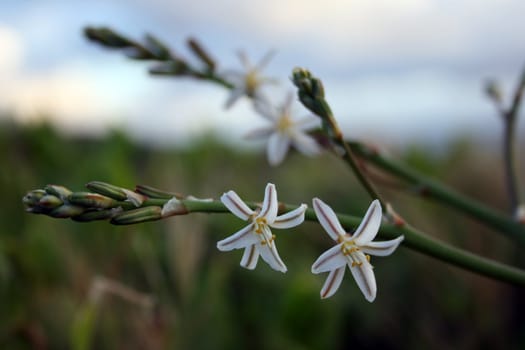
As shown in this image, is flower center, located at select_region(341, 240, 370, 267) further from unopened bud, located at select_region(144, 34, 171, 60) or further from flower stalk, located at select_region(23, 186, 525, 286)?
unopened bud, located at select_region(144, 34, 171, 60)

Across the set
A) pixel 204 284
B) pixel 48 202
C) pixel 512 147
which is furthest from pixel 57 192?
pixel 512 147

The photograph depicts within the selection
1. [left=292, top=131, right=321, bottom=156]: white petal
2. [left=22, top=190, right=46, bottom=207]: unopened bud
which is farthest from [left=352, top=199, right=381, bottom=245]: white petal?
[left=292, top=131, right=321, bottom=156]: white petal

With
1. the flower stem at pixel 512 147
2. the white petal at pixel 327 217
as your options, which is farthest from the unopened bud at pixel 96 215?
the flower stem at pixel 512 147

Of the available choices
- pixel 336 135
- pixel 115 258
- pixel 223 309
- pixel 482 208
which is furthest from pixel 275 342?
pixel 336 135

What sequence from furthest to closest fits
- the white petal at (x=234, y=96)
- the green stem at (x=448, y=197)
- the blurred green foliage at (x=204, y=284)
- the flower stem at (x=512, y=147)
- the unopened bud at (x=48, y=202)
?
1. the blurred green foliage at (x=204, y=284)
2. the white petal at (x=234, y=96)
3. the flower stem at (x=512, y=147)
4. the green stem at (x=448, y=197)
5. the unopened bud at (x=48, y=202)

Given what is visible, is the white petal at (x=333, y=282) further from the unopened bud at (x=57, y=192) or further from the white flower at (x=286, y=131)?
the white flower at (x=286, y=131)
